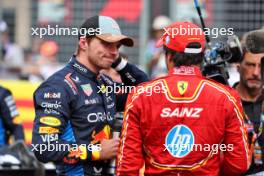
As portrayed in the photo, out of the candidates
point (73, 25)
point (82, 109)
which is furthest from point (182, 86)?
point (73, 25)

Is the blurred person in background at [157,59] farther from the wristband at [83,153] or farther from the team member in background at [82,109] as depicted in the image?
the wristband at [83,153]

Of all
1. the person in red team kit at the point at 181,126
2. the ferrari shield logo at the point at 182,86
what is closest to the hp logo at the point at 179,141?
the person in red team kit at the point at 181,126

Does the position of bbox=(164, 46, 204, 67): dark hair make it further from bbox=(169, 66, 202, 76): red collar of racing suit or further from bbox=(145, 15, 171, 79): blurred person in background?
bbox=(145, 15, 171, 79): blurred person in background

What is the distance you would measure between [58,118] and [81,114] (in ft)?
0.62

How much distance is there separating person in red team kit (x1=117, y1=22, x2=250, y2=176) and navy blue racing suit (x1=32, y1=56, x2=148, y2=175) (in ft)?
1.76

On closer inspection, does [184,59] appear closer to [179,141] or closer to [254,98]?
[179,141]

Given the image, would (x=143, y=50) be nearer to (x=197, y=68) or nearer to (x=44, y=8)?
(x=44, y=8)

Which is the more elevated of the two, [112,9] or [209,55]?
[112,9]

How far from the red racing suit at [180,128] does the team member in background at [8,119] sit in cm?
252

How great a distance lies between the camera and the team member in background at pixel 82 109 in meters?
5.14

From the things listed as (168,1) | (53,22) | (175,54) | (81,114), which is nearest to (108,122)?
(81,114)

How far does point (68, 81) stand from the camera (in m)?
5.28

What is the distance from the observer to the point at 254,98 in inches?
236

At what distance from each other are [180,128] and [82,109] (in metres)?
0.83
